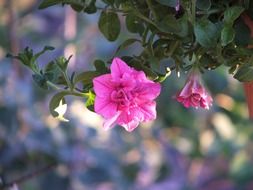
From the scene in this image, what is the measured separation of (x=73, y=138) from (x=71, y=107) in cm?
8

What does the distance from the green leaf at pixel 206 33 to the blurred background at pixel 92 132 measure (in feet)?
2.57

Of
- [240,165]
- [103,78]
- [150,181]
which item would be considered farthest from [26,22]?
[103,78]

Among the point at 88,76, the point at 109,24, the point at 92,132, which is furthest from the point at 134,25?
the point at 92,132

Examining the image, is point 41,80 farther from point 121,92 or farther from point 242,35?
point 242,35

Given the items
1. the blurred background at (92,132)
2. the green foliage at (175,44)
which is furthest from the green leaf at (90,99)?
the blurred background at (92,132)

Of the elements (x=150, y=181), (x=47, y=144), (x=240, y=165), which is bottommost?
(x=150, y=181)

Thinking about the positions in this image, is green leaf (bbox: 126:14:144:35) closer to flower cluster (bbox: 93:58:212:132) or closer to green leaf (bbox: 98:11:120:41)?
green leaf (bbox: 98:11:120:41)

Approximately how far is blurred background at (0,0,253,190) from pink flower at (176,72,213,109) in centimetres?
75

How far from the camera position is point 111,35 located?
0.65 m

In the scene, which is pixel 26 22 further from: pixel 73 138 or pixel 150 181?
pixel 150 181

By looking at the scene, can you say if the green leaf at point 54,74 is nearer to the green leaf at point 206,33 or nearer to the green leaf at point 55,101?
the green leaf at point 55,101

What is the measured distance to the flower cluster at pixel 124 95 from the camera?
515 mm

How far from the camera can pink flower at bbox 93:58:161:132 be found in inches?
20.2

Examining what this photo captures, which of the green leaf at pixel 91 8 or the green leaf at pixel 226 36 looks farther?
the green leaf at pixel 91 8
